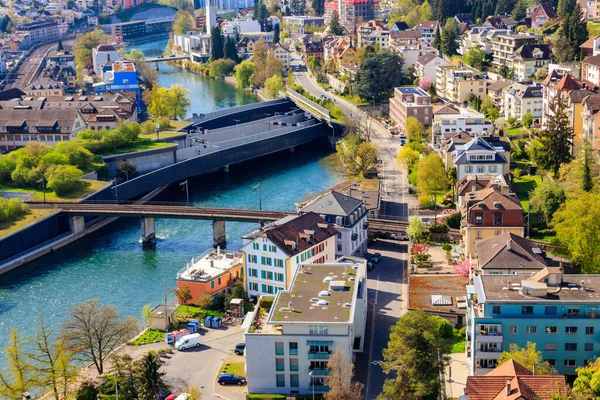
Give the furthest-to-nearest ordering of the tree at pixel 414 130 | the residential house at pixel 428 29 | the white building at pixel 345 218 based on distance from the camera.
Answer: the residential house at pixel 428 29 → the tree at pixel 414 130 → the white building at pixel 345 218

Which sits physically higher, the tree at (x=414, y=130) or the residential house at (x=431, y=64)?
the residential house at (x=431, y=64)

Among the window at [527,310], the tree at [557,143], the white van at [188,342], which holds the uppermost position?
the tree at [557,143]

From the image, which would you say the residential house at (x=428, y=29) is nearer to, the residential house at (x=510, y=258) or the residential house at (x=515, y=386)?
the residential house at (x=510, y=258)

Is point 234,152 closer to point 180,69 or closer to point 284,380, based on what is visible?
point 284,380

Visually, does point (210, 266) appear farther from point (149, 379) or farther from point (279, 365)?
point (149, 379)

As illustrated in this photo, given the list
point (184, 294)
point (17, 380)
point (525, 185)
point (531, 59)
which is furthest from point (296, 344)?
point (531, 59)

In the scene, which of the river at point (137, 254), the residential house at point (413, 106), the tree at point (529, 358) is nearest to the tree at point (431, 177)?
the river at point (137, 254)

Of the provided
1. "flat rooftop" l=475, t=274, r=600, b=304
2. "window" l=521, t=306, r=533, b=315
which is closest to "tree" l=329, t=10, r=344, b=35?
"flat rooftop" l=475, t=274, r=600, b=304
